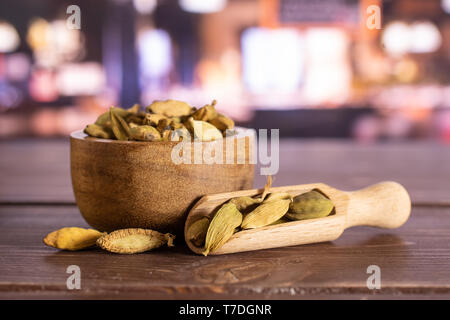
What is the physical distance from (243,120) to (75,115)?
4.11 feet

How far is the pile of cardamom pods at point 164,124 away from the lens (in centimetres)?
61

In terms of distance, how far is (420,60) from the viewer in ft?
12.6

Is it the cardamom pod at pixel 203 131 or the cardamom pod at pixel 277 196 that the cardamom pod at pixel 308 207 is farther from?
the cardamom pod at pixel 203 131

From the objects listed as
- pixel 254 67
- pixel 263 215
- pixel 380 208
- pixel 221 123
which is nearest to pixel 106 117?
pixel 221 123

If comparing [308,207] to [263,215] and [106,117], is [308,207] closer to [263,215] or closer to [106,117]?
[263,215]

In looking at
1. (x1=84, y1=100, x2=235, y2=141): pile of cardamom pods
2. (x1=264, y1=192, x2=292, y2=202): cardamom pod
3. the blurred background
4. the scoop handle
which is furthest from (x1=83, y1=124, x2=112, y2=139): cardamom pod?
the blurred background

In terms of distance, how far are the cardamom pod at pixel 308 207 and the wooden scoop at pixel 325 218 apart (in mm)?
10

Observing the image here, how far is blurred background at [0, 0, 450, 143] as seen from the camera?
12.0ft

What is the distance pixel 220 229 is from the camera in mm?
555

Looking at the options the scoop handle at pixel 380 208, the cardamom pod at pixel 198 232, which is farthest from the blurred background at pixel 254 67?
the cardamom pod at pixel 198 232

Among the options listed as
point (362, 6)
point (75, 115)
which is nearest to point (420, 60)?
point (362, 6)

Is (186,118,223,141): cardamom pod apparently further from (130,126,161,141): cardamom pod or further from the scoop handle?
the scoop handle

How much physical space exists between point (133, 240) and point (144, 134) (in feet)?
0.40
